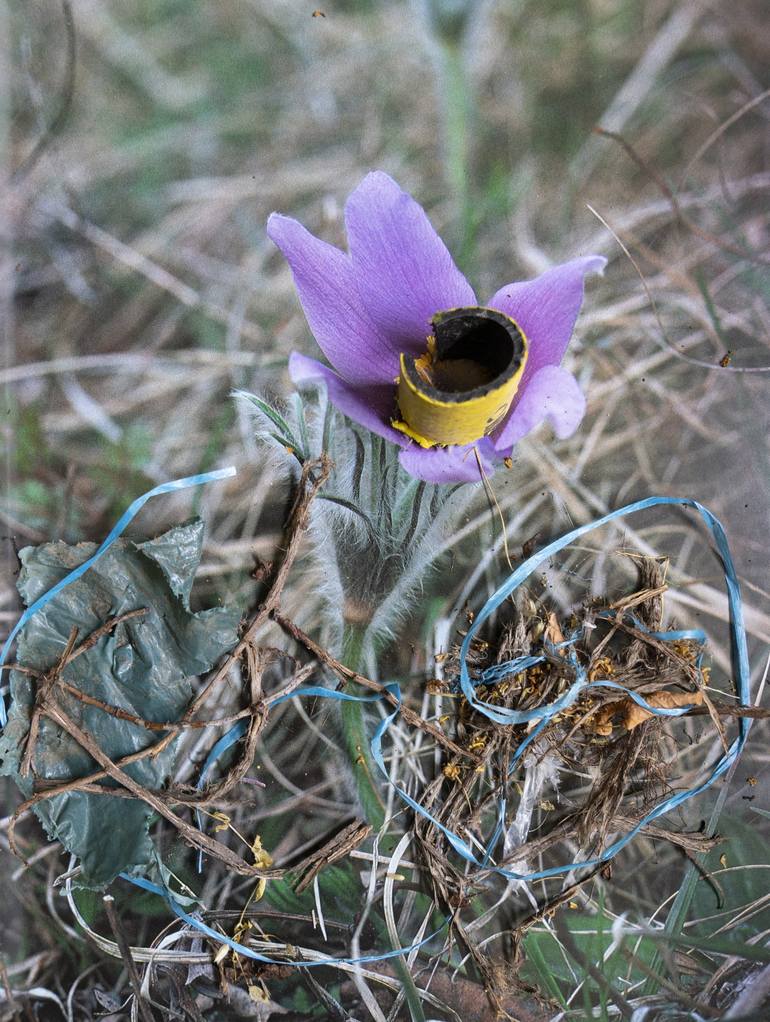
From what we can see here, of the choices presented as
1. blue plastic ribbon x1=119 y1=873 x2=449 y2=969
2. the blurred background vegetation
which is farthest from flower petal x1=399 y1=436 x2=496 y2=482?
blue plastic ribbon x1=119 y1=873 x2=449 y2=969

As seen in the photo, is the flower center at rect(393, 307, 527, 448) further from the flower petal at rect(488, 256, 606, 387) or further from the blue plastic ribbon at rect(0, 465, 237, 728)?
the blue plastic ribbon at rect(0, 465, 237, 728)

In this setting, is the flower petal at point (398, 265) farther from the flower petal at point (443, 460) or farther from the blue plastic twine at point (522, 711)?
the blue plastic twine at point (522, 711)

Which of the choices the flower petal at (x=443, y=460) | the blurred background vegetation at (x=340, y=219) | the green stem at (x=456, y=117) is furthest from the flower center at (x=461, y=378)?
the green stem at (x=456, y=117)

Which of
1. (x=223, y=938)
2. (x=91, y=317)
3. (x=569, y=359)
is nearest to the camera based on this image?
(x=223, y=938)

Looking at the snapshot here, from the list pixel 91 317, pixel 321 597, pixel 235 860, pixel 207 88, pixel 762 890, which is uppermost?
pixel 207 88

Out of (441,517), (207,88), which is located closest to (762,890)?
(441,517)

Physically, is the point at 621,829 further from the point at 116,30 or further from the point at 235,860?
the point at 116,30
